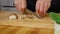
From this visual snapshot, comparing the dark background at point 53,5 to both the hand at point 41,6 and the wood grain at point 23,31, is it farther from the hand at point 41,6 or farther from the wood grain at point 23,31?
the wood grain at point 23,31

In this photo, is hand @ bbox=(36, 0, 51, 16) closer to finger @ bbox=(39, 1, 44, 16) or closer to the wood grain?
finger @ bbox=(39, 1, 44, 16)

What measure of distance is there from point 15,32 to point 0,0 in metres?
0.93

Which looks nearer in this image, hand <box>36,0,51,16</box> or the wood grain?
the wood grain

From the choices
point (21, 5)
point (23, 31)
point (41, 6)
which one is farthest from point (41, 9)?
point (23, 31)

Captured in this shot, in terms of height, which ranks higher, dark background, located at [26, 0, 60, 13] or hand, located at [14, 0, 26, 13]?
hand, located at [14, 0, 26, 13]

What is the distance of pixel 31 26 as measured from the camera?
627 mm

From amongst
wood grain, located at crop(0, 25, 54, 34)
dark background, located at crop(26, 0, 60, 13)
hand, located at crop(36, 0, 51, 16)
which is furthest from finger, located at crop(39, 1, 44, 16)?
dark background, located at crop(26, 0, 60, 13)

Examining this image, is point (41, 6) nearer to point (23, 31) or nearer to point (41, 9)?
point (41, 9)

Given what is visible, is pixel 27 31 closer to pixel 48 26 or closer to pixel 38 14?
pixel 48 26

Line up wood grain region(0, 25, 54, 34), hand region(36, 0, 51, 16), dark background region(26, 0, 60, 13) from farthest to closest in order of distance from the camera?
dark background region(26, 0, 60, 13), hand region(36, 0, 51, 16), wood grain region(0, 25, 54, 34)

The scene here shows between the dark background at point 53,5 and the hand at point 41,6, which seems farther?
the dark background at point 53,5

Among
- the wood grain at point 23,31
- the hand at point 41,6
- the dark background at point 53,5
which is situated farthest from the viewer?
the dark background at point 53,5

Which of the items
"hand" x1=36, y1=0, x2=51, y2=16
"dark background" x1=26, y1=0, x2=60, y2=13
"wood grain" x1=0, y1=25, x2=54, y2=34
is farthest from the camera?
"dark background" x1=26, y1=0, x2=60, y2=13

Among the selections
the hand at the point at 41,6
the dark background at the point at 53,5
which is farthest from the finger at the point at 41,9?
the dark background at the point at 53,5
